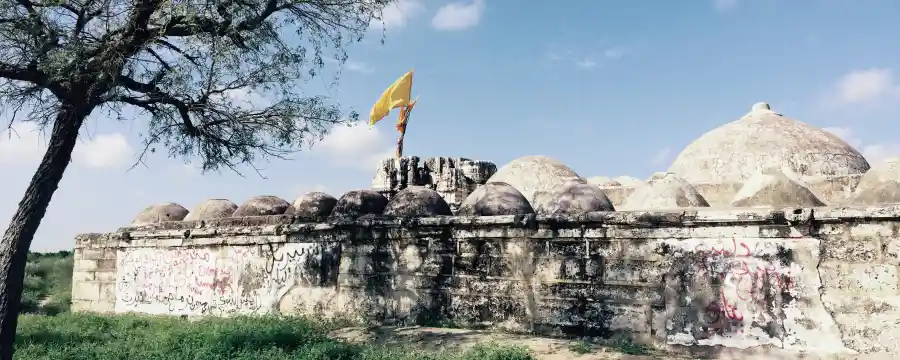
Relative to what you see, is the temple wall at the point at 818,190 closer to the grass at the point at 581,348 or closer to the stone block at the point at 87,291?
the grass at the point at 581,348

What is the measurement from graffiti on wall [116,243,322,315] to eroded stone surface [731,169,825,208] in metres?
4.83

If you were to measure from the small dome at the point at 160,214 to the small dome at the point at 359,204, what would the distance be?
473 centimetres

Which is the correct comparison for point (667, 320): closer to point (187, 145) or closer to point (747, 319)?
point (747, 319)

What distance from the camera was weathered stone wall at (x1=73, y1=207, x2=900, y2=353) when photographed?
213 inches

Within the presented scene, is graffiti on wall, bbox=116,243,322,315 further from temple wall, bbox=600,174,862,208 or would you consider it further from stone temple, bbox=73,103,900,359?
temple wall, bbox=600,174,862,208

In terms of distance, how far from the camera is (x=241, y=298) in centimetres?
916

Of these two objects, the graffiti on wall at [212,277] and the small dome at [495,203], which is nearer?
the small dome at [495,203]

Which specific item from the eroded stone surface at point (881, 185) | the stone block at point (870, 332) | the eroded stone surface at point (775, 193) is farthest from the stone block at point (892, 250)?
the eroded stone surface at point (775, 193)

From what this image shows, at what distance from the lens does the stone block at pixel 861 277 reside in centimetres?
524

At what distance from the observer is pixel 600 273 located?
638 cm

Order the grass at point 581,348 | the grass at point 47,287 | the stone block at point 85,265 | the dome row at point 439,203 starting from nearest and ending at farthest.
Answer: the grass at point 581,348
the dome row at point 439,203
the stone block at point 85,265
the grass at point 47,287

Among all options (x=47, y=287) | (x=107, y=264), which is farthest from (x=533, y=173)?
(x=47, y=287)

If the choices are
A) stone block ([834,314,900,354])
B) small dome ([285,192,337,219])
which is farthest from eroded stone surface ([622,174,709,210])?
small dome ([285,192,337,219])

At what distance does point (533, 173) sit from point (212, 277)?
5.30m
